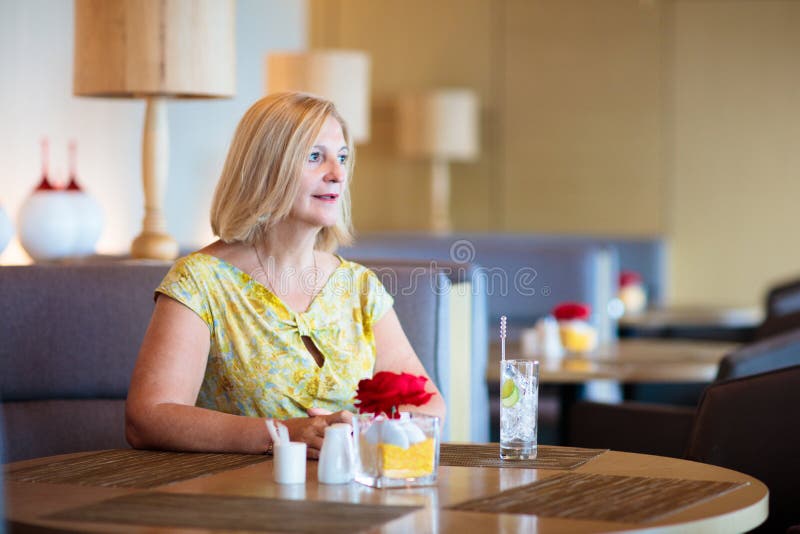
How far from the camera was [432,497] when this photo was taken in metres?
1.58

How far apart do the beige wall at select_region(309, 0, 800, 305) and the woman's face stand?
569cm

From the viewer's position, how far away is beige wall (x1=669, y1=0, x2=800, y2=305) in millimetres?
7383

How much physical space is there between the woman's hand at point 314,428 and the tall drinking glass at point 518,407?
0.23m

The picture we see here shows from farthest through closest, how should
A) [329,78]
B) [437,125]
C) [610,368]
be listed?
[437,125], [329,78], [610,368]

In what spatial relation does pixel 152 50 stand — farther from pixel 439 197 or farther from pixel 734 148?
pixel 734 148

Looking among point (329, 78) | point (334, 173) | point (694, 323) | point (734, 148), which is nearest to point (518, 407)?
point (334, 173)

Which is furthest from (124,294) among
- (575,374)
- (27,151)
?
(575,374)

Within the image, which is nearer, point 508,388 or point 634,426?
point 508,388

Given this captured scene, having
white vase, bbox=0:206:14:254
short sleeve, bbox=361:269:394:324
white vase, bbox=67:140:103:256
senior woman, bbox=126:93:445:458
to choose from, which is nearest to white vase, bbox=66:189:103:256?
white vase, bbox=67:140:103:256

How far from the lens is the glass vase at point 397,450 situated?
1.62 m

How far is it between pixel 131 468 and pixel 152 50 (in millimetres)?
1469

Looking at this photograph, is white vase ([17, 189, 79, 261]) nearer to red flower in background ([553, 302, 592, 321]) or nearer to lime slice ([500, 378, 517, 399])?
lime slice ([500, 378, 517, 399])

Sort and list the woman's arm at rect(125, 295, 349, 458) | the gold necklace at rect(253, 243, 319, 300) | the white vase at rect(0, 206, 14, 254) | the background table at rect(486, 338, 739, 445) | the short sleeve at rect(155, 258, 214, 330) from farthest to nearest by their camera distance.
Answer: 1. the background table at rect(486, 338, 739, 445)
2. the white vase at rect(0, 206, 14, 254)
3. the gold necklace at rect(253, 243, 319, 300)
4. the short sleeve at rect(155, 258, 214, 330)
5. the woman's arm at rect(125, 295, 349, 458)

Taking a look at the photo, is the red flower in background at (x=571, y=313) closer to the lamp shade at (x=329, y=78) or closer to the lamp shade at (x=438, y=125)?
the lamp shade at (x=329, y=78)
